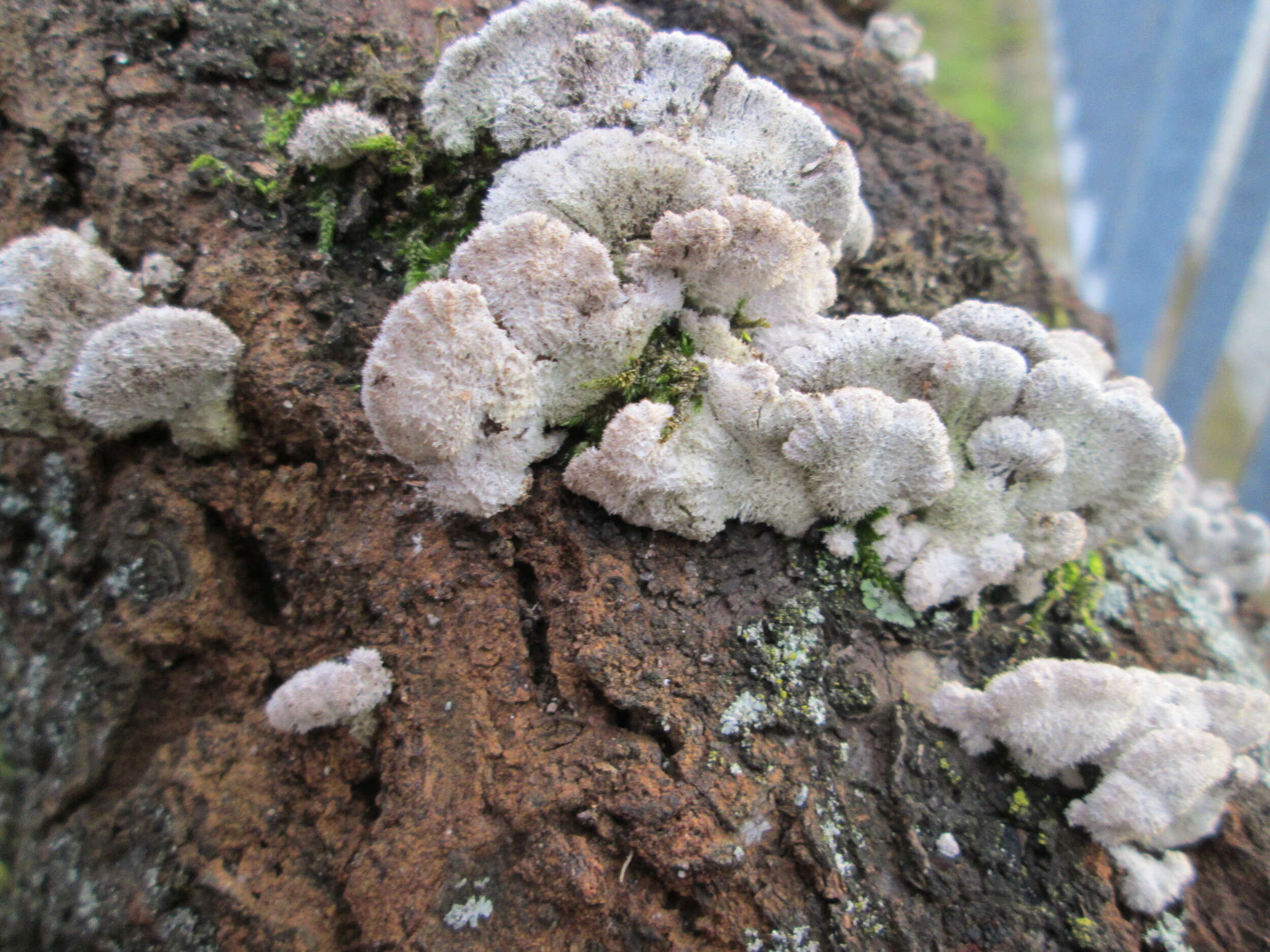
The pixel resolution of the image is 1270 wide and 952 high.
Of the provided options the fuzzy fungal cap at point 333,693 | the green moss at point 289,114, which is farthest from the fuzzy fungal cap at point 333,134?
the fuzzy fungal cap at point 333,693

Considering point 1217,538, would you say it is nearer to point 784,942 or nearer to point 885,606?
point 885,606

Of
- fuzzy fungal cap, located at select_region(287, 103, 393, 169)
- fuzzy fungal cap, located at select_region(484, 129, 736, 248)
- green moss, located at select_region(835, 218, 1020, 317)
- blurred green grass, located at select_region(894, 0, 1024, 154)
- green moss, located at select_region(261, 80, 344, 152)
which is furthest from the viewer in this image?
blurred green grass, located at select_region(894, 0, 1024, 154)

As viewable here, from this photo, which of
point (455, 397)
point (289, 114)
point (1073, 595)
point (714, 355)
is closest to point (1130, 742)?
point (1073, 595)

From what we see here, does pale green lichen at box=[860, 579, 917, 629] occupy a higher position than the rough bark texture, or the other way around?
pale green lichen at box=[860, 579, 917, 629]

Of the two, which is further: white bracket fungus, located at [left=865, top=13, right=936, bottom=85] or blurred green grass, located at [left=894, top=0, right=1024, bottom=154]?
blurred green grass, located at [left=894, top=0, right=1024, bottom=154]

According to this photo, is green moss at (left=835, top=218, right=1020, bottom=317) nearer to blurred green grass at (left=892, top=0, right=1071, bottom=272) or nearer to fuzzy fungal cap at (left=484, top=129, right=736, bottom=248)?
fuzzy fungal cap at (left=484, top=129, right=736, bottom=248)

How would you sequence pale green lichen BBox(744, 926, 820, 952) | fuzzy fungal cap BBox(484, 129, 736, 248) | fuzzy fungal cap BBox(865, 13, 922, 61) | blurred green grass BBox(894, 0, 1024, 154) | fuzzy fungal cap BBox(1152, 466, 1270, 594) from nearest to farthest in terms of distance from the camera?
pale green lichen BBox(744, 926, 820, 952), fuzzy fungal cap BBox(484, 129, 736, 248), fuzzy fungal cap BBox(1152, 466, 1270, 594), fuzzy fungal cap BBox(865, 13, 922, 61), blurred green grass BBox(894, 0, 1024, 154)

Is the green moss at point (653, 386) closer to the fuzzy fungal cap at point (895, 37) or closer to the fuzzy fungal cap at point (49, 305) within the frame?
the fuzzy fungal cap at point (49, 305)

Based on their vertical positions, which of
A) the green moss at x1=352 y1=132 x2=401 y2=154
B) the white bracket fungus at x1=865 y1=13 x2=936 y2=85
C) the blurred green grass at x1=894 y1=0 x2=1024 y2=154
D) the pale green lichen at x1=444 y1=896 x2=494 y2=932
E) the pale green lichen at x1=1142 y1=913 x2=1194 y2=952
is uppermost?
the blurred green grass at x1=894 y1=0 x2=1024 y2=154

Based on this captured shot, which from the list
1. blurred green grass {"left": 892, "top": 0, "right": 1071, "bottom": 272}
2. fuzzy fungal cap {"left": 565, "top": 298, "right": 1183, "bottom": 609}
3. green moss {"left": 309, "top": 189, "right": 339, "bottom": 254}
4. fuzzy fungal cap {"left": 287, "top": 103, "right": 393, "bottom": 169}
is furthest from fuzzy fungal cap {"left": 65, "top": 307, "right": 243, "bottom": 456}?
blurred green grass {"left": 892, "top": 0, "right": 1071, "bottom": 272}
